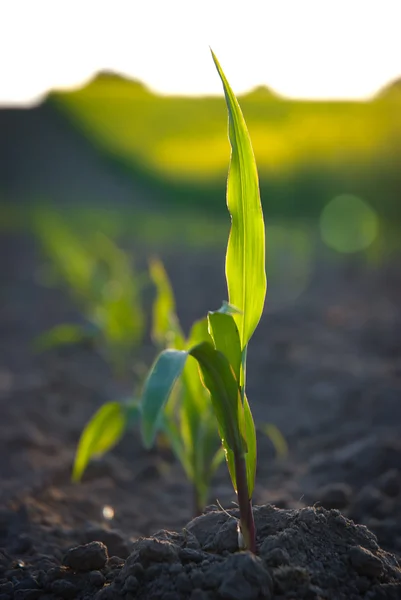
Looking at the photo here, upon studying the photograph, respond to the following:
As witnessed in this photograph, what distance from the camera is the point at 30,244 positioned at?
9234 mm

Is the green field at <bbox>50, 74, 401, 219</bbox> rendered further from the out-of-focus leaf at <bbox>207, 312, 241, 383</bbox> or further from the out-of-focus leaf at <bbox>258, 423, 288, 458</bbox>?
the out-of-focus leaf at <bbox>207, 312, 241, 383</bbox>

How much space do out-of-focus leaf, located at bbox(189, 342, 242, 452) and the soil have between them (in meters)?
0.19

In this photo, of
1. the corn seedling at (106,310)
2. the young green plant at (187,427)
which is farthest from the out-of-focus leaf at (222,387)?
the corn seedling at (106,310)

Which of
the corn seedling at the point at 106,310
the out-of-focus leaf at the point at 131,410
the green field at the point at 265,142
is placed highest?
the green field at the point at 265,142

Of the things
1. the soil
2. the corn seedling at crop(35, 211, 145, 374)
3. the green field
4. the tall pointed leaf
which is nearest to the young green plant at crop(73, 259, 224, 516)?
the soil

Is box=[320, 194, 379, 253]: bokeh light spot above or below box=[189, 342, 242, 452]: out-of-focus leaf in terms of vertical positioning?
above

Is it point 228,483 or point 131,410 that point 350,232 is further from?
point 131,410

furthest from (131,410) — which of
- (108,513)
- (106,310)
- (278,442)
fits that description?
(106,310)

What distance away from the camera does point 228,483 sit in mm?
2271

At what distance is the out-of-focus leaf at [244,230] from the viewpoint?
44.4 inches

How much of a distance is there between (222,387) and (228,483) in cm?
126

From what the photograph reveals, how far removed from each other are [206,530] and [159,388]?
51cm

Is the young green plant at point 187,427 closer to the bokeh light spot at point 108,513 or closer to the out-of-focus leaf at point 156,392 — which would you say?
the bokeh light spot at point 108,513

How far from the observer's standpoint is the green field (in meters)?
13.8
